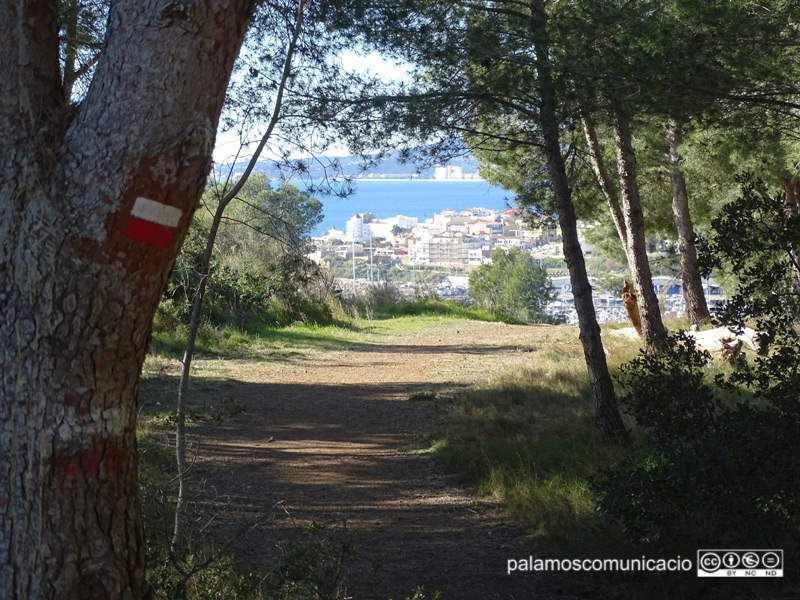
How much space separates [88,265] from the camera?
2.28 meters

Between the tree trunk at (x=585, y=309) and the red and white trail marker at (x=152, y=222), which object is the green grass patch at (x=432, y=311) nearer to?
the tree trunk at (x=585, y=309)

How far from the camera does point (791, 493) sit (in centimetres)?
351

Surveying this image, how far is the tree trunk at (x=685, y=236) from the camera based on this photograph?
13.5 m

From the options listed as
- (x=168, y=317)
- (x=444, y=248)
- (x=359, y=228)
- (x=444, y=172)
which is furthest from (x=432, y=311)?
(x=444, y=248)

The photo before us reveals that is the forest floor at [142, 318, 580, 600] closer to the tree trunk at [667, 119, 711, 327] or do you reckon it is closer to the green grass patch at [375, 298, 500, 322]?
the tree trunk at [667, 119, 711, 327]

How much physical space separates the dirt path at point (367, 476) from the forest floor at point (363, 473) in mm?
12

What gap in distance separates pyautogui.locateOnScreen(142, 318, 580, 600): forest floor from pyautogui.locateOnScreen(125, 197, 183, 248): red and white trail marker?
1.82 metres

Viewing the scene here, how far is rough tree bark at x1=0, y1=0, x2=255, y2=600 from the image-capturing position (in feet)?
7.52

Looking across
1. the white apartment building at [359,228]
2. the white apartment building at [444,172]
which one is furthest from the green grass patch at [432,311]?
the white apartment building at [444,172]

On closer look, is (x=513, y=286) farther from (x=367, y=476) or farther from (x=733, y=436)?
(x=733, y=436)

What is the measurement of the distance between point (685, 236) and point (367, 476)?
27.7ft

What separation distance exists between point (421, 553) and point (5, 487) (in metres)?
3.20

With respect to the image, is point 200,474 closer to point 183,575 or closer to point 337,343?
point 183,575

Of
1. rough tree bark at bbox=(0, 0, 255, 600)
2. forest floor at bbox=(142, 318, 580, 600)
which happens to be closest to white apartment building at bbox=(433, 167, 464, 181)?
forest floor at bbox=(142, 318, 580, 600)
